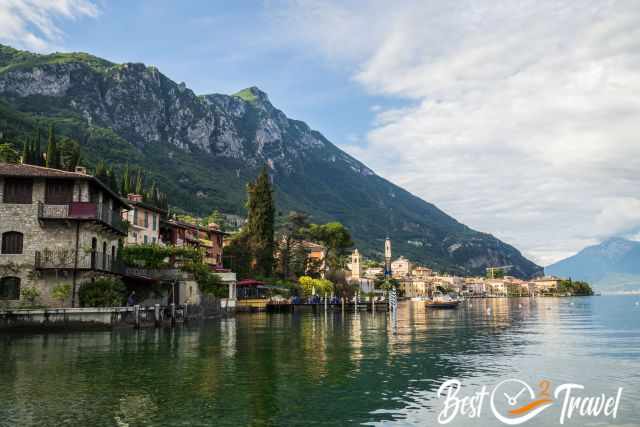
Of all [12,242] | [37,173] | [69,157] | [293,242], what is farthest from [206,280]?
[69,157]

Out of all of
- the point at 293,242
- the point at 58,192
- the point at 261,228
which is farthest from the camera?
the point at 293,242

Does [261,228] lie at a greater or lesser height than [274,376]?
greater

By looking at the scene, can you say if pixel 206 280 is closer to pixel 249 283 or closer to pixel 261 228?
pixel 249 283

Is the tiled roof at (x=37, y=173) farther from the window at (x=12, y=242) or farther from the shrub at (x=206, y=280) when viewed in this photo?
the shrub at (x=206, y=280)

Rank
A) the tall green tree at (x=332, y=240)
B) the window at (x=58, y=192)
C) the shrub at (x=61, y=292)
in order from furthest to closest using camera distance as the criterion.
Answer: the tall green tree at (x=332, y=240) < the window at (x=58, y=192) < the shrub at (x=61, y=292)

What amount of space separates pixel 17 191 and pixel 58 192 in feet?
9.73

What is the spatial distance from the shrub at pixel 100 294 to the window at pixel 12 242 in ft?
17.9

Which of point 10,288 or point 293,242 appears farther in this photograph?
point 293,242

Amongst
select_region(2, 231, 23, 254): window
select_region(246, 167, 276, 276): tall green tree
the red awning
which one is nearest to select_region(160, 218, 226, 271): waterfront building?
the red awning

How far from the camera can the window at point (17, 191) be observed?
136 feet

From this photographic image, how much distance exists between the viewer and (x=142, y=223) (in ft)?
210

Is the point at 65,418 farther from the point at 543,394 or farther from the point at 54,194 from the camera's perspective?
the point at 54,194

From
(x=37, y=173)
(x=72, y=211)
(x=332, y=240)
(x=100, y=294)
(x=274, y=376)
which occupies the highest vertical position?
(x=332, y=240)

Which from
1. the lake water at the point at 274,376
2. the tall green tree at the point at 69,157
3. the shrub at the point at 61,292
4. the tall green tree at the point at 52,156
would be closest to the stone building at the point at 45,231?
the shrub at the point at 61,292
